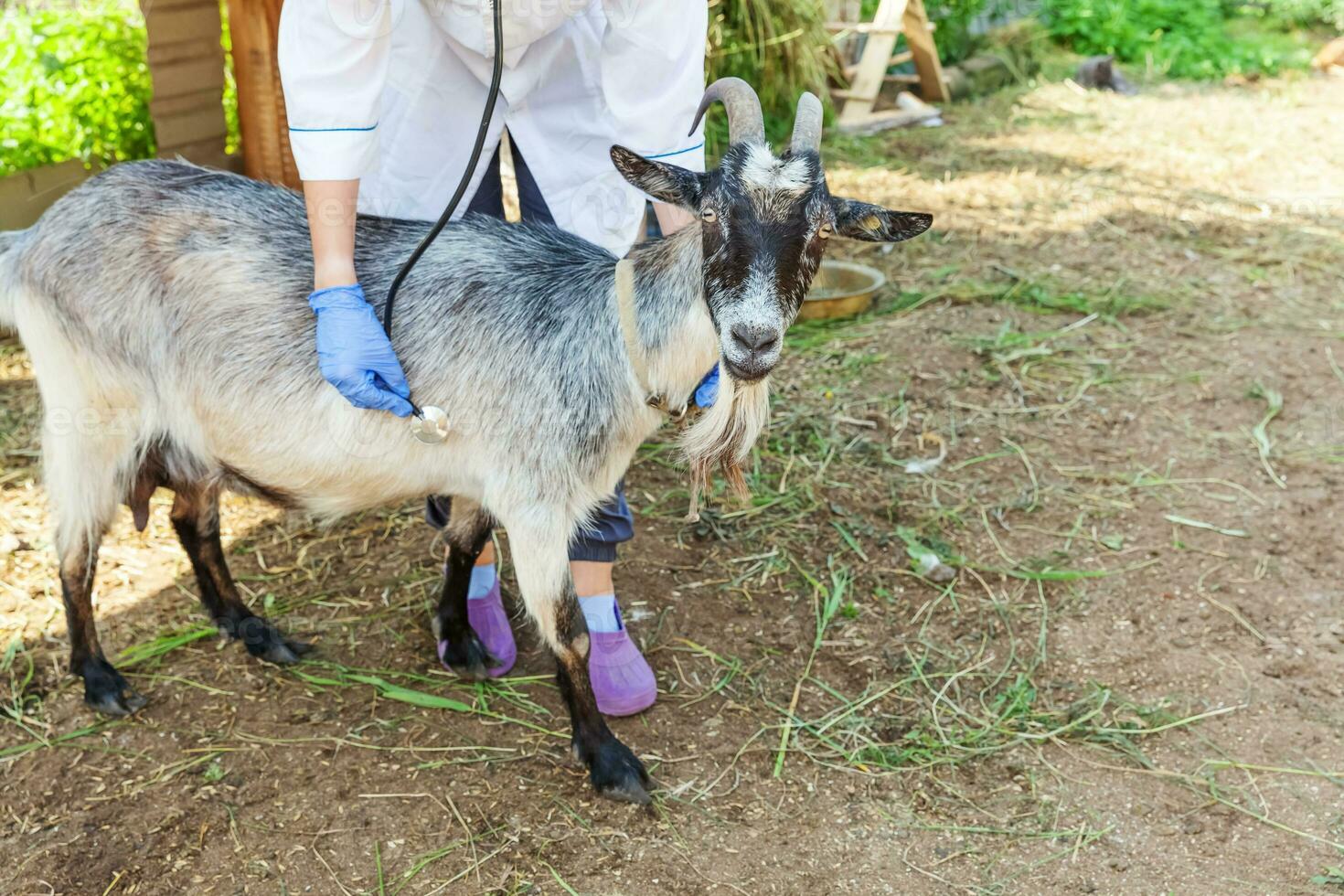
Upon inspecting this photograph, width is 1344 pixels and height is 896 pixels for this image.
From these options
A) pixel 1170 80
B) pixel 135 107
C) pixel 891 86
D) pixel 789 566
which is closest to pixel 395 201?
pixel 789 566

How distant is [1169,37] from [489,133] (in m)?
9.03

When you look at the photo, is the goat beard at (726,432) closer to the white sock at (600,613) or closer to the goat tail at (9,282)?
the white sock at (600,613)

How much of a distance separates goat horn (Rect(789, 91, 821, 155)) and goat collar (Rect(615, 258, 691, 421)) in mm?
446

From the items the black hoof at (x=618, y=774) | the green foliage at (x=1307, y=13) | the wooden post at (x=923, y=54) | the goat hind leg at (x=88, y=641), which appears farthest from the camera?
the green foliage at (x=1307, y=13)

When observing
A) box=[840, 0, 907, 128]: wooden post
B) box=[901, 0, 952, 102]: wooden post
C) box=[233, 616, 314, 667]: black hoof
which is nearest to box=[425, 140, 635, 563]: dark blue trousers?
box=[233, 616, 314, 667]: black hoof

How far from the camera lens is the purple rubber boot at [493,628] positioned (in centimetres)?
312

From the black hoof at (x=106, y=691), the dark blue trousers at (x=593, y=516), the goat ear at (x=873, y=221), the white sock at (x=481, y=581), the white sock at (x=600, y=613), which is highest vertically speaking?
the goat ear at (x=873, y=221)

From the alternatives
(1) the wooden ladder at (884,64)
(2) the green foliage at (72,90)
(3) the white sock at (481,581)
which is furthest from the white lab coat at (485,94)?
(1) the wooden ladder at (884,64)

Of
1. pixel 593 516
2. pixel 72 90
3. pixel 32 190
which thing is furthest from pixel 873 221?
pixel 72 90

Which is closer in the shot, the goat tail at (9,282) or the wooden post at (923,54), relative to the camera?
the goat tail at (9,282)

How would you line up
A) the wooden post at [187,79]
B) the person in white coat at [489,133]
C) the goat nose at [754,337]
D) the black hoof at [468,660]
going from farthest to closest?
the wooden post at [187,79] < the black hoof at [468,660] < the person in white coat at [489,133] < the goat nose at [754,337]

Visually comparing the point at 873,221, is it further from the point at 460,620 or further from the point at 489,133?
the point at 460,620

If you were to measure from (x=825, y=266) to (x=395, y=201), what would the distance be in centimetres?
268

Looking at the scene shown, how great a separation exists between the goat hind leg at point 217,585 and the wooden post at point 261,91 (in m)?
1.37
